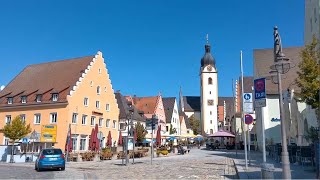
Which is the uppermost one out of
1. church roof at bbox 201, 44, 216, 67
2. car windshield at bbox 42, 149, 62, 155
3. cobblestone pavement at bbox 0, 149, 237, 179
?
church roof at bbox 201, 44, 216, 67

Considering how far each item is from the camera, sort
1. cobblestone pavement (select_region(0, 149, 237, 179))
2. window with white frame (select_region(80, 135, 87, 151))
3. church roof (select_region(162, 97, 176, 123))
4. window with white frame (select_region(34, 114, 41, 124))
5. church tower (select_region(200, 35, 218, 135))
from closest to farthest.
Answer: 1. cobblestone pavement (select_region(0, 149, 237, 179))
2. window with white frame (select_region(34, 114, 41, 124))
3. window with white frame (select_region(80, 135, 87, 151))
4. church roof (select_region(162, 97, 176, 123))
5. church tower (select_region(200, 35, 218, 135))

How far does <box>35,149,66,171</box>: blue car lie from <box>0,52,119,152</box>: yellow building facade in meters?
18.9

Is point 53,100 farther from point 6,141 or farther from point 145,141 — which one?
point 145,141

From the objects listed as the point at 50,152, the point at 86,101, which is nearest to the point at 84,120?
the point at 86,101

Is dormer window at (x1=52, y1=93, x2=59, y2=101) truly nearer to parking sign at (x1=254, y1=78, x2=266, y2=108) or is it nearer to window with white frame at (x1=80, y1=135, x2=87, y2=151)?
window with white frame at (x1=80, y1=135, x2=87, y2=151)

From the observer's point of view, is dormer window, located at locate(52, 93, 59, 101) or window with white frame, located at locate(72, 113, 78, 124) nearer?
window with white frame, located at locate(72, 113, 78, 124)

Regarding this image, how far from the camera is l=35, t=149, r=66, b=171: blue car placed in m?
23.4

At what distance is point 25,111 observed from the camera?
4891 cm

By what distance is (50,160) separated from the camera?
2352 cm

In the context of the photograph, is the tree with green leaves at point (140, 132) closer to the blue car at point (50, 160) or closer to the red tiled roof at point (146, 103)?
the red tiled roof at point (146, 103)

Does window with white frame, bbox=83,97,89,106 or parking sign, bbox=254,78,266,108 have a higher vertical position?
window with white frame, bbox=83,97,89,106

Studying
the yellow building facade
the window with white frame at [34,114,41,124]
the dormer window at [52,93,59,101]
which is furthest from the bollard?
the window with white frame at [34,114,41,124]

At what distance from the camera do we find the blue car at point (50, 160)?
23.4m

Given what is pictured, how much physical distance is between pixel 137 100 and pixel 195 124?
40.9 m
